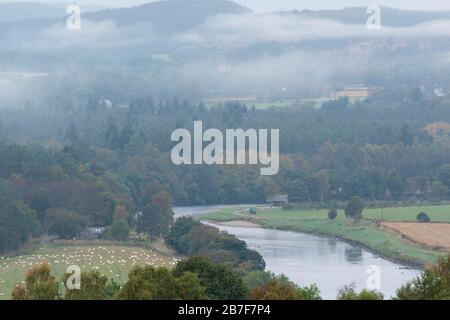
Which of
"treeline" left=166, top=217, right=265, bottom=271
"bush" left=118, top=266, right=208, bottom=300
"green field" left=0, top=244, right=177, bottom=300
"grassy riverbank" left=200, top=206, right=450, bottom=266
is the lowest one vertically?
"grassy riverbank" left=200, top=206, right=450, bottom=266

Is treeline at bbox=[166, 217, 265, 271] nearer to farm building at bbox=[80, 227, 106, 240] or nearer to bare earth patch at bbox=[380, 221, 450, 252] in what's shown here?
farm building at bbox=[80, 227, 106, 240]

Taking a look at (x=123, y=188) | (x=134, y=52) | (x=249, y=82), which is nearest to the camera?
(x=123, y=188)

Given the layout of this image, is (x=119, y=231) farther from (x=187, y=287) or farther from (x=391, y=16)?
(x=391, y=16)

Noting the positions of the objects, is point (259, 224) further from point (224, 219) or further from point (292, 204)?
point (292, 204)

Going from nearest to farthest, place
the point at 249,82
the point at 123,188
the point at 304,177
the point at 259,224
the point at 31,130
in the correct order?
1. the point at 259,224
2. the point at 123,188
3. the point at 304,177
4. the point at 31,130
5. the point at 249,82

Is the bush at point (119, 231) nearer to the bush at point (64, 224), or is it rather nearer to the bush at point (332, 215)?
the bush at point (64, 224)

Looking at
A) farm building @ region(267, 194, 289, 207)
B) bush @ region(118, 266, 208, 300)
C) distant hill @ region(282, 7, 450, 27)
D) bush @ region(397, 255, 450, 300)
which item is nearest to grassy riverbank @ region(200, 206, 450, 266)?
farm building @ region(267, 194, 289, 207)
